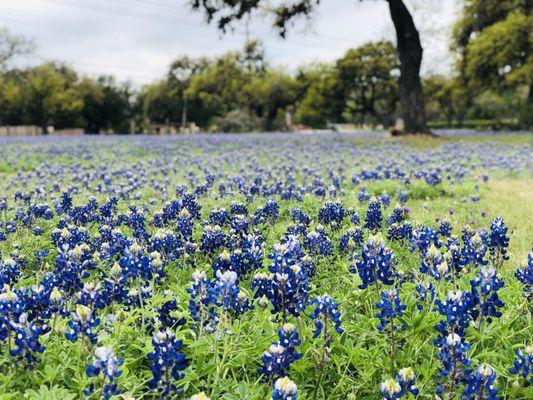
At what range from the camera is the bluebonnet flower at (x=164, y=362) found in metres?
2.14

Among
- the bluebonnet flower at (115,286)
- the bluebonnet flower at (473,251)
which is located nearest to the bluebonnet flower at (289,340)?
the bluebonnet flower at (115,286)

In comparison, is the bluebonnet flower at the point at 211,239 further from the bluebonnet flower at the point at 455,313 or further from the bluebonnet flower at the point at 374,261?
the bluebonnet flower at the point at 455,313

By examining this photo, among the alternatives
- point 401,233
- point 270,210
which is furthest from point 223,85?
point 401,233

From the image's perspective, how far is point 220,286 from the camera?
2.58 metres

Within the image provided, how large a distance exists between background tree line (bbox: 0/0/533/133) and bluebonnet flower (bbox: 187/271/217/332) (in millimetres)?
34780

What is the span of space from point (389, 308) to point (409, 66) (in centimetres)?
1945

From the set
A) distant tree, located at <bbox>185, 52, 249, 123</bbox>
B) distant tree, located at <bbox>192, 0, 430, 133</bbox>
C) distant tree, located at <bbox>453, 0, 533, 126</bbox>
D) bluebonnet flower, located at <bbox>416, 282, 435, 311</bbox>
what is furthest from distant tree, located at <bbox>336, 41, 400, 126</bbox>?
bluebonnet flower, located at <bbox>416, 282, 435, 311</bbox>

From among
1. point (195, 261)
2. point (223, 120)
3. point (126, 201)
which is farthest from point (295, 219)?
point (223, 120)

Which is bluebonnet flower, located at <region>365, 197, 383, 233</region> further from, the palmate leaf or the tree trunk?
the tree trunk

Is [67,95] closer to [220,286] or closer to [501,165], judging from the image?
[501,165]

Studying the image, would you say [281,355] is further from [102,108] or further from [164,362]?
[102,108]

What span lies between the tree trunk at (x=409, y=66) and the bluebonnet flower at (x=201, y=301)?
19.5 metres

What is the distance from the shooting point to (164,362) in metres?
2.14

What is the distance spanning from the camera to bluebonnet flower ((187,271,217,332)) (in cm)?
271
